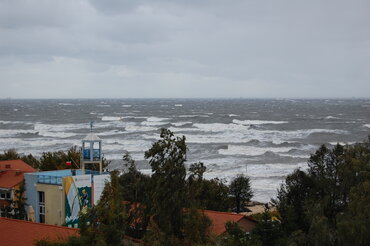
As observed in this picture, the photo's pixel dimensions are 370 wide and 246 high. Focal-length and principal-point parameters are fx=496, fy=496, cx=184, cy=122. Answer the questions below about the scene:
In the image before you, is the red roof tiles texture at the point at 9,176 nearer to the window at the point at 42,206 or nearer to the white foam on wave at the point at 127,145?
the window at the point at 42,206

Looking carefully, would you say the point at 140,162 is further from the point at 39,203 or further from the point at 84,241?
the point at 84,241

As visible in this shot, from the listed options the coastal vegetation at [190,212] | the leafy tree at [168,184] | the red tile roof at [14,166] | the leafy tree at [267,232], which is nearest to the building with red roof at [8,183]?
the red tile roof at [14,166]

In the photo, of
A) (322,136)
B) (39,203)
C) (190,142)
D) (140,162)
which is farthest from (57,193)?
(322,136)

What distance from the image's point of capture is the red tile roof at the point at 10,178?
72.7 feet

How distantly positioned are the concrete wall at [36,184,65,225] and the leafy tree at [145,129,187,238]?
20.4 ft

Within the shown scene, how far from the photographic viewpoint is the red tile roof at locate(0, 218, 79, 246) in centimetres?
1432

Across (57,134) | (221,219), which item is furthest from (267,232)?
(57,134)

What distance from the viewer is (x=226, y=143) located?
70.6 meters

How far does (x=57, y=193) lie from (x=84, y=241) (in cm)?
920

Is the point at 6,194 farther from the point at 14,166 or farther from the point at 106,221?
the point at 106,221

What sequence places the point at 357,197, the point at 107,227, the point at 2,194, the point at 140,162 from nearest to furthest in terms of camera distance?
1. the point at 107,227
2. the point at 357,197
3. the point at 2,194
4. the point at 140,162

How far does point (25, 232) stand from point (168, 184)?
4.58 meters

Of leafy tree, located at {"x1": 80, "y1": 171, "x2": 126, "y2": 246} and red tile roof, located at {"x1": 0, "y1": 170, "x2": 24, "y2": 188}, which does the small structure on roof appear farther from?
leafy tree, located at {"x1": 80, "y1": 171, "x2": 126, "y2": 246}

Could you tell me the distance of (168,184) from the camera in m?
14.9
